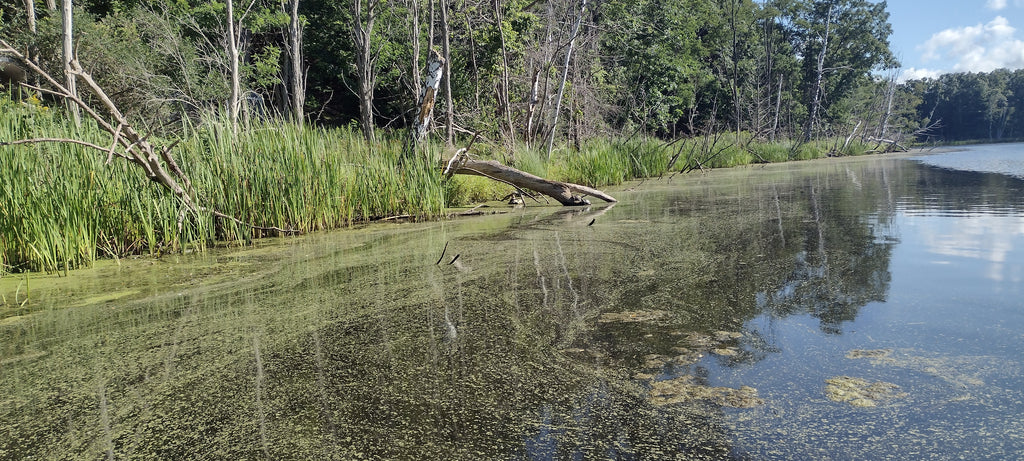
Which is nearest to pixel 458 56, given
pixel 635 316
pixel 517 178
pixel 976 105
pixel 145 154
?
Answer: pixel 517 178

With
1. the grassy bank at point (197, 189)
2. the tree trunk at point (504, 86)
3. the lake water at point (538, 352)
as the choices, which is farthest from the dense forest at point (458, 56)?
the lake water at point (538, 352)

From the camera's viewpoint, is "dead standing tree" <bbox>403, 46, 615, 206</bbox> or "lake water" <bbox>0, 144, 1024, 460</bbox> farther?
"dead standing tree" <bbox>403, 46, 615, 206</bbox>

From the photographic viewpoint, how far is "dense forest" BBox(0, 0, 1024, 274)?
341 cm

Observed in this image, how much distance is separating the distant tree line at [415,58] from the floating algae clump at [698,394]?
3932 mm

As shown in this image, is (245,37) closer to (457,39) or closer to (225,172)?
(457,39)

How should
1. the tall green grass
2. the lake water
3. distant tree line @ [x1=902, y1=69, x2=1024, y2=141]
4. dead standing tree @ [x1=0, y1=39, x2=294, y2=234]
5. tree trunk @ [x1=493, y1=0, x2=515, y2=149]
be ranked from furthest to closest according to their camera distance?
1. distant tree line @ [x1=902, y1=69, x2=1024, y2=141]
2. tree trunk @ [x1=493, y1=0, x2=515, y2=149]
3. dead standing tree @ [x1=0, y1=39, x2=294, y2=234]
4. the tall green grass
5. the lake water

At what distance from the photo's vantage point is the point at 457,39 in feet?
38.4

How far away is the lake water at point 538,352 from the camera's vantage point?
1.23m

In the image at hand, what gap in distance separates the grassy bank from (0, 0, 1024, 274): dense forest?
0.5 inches

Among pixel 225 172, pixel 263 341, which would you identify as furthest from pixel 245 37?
pixel 263 341

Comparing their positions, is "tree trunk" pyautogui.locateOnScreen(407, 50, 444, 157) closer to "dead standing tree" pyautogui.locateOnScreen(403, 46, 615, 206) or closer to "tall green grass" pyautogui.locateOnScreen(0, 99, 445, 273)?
"dead standing tree" pyautogui.locateOnScreen(403, 46, 615, 206)

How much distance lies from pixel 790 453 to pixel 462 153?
4625mm

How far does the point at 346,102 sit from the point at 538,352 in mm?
15279

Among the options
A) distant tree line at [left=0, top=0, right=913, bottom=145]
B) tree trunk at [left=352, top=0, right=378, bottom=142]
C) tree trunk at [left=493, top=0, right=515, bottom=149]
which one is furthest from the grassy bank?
tree trunk at [left=352, top=0, right=378, bottom=142]
